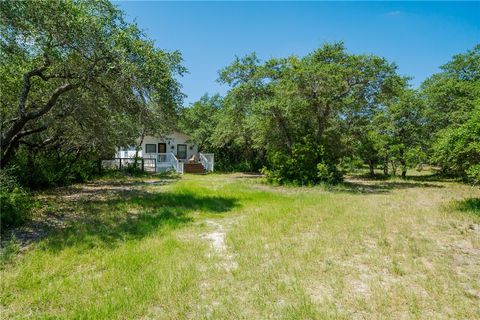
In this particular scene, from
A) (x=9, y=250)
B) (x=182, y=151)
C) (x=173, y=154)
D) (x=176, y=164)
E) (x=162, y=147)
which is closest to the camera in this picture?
(x=9, y=250)

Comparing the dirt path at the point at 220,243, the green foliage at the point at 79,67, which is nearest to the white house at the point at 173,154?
the green foliage at the point at 79,67

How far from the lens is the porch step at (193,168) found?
26898mm

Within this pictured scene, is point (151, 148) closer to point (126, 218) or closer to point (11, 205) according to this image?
point (126, 218)

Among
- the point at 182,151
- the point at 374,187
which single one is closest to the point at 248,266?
the point at 374,187

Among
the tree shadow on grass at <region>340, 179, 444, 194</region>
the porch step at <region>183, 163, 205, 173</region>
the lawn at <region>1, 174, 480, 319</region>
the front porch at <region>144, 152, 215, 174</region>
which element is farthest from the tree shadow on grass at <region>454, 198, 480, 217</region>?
the porch step at <region>183, 163, 205, 173</region>

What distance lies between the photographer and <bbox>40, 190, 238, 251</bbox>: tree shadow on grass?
5.73m

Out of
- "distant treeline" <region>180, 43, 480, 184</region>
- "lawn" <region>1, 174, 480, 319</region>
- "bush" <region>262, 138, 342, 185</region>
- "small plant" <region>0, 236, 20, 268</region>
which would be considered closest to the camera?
"lawn" <region>1, 174, 480, 319</region>

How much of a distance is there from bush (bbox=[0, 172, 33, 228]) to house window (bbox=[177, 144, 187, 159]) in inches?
943

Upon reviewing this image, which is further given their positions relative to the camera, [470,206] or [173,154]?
[173,154]

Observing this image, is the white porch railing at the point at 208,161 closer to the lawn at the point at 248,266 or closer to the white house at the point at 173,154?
the white house at the point at 173,154

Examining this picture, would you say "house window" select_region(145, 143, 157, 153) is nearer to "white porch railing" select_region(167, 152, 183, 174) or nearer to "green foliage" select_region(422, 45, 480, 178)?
"white porch railing" select_region(167, 152, 183, 174)

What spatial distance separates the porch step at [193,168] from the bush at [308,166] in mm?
12733

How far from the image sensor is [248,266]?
181 inches

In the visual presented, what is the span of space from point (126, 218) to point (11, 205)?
245 centimetres
